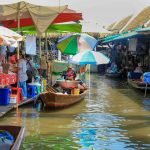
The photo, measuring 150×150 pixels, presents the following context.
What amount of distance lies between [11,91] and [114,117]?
3.50m

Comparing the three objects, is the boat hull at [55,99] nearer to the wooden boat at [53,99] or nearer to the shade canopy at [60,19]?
the wooden boat at [53,99]

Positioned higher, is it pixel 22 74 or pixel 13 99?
pixel 22 74

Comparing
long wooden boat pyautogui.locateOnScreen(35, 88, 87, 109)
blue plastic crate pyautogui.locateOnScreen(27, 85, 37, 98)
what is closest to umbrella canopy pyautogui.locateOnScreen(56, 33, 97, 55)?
blue plastic crate pyautogui.locateOnScreen(27, 85, 37, 98)

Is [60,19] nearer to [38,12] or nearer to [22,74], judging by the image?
[38,12]

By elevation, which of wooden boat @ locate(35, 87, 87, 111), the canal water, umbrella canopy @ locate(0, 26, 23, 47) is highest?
umbrella canopy @ locate(0, 26, 23, 47)

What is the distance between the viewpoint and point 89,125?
1181cm

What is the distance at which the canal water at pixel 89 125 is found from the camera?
9.52 metres

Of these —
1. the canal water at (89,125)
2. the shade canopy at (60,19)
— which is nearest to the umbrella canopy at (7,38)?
the canal water at (89,125)

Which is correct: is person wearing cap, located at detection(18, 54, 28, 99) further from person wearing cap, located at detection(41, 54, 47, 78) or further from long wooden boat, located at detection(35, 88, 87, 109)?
person wearing cap, located at detection(41, 54, 47, 78)

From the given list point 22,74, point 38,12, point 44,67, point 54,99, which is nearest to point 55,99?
point 54,99

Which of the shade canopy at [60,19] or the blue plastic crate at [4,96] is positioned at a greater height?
the shade canopy at [60,19]

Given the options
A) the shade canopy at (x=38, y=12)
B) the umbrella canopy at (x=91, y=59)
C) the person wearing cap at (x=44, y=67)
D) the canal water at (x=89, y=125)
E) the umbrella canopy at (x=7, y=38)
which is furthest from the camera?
the person wearing cap at (x=44, y=67)

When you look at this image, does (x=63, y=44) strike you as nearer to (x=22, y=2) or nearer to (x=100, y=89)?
(x=100, y=89)

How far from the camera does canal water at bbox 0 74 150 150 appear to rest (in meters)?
9.52
